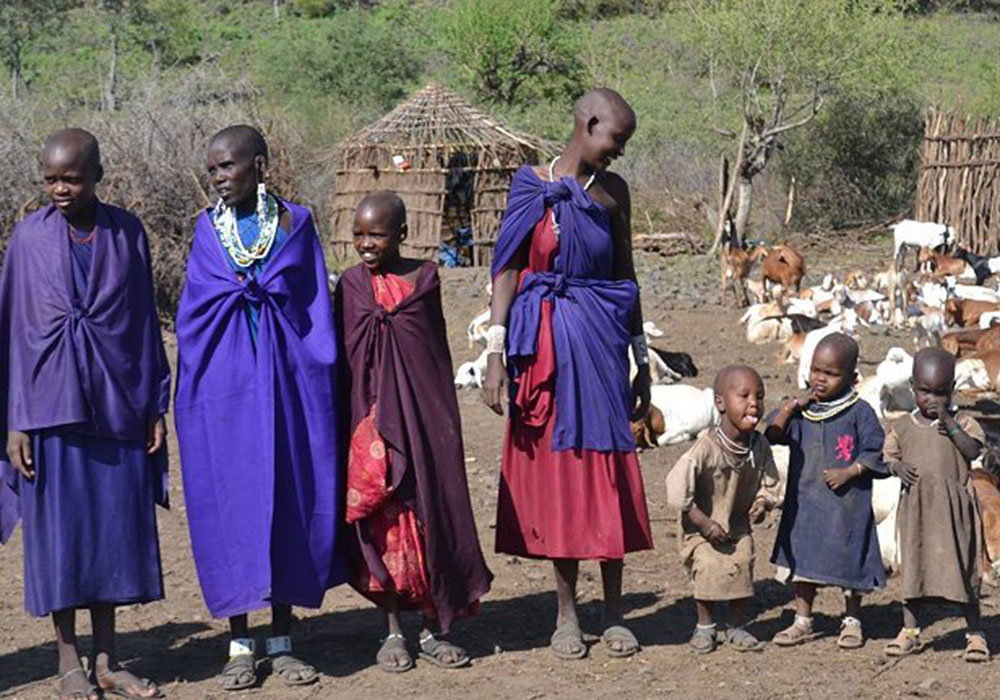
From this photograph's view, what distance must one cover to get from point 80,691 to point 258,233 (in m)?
1.51

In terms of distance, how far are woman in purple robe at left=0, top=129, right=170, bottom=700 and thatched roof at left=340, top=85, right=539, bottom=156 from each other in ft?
51.4

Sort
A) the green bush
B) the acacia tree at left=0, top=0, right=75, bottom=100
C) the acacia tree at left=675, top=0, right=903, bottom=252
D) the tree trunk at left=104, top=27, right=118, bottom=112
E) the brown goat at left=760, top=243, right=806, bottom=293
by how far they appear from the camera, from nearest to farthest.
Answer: the brown goat at left=760, top=243, right=806, bottom=293, the tree trunk at left=104, top=27, right=118, bottom=112, the acacia tree at left=675, top=0, right=903, bottom=252, the green bush, the acacia tree at left=0, top=0, right=75, bottom=100

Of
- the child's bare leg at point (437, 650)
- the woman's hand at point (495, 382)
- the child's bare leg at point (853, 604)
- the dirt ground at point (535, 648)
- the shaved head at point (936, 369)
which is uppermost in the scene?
the shaved head at point (936, 369)

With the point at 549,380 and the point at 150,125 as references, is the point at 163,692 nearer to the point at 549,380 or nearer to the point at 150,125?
the point at 549,380

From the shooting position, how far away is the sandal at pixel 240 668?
16.0 feet

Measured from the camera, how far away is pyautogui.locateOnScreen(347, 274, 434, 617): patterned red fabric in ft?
16.3

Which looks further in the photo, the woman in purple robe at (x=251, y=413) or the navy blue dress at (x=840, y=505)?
the navy blue dress at (x=840, y=505)

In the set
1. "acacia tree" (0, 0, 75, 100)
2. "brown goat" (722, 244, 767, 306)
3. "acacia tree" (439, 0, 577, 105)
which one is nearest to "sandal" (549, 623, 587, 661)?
"brown goat" (722, 244, 767, 306)

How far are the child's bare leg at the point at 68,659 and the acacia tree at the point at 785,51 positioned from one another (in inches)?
693

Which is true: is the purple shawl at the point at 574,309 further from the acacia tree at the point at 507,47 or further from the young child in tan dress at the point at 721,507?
the acacia tree at the point at 507,47

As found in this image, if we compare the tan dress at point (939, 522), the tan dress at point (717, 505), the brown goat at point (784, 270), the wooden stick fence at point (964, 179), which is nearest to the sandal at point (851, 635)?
the tan dress at point (939, 522)

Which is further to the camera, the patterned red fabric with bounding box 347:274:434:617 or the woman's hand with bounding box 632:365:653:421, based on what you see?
the woman's hand with bounding box 632:365:653:421

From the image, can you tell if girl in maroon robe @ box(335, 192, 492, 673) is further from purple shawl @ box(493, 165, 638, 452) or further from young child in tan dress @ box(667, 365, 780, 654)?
young child in tan dress @ box(667, 365, 780, 654)

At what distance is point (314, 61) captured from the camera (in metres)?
33.2
